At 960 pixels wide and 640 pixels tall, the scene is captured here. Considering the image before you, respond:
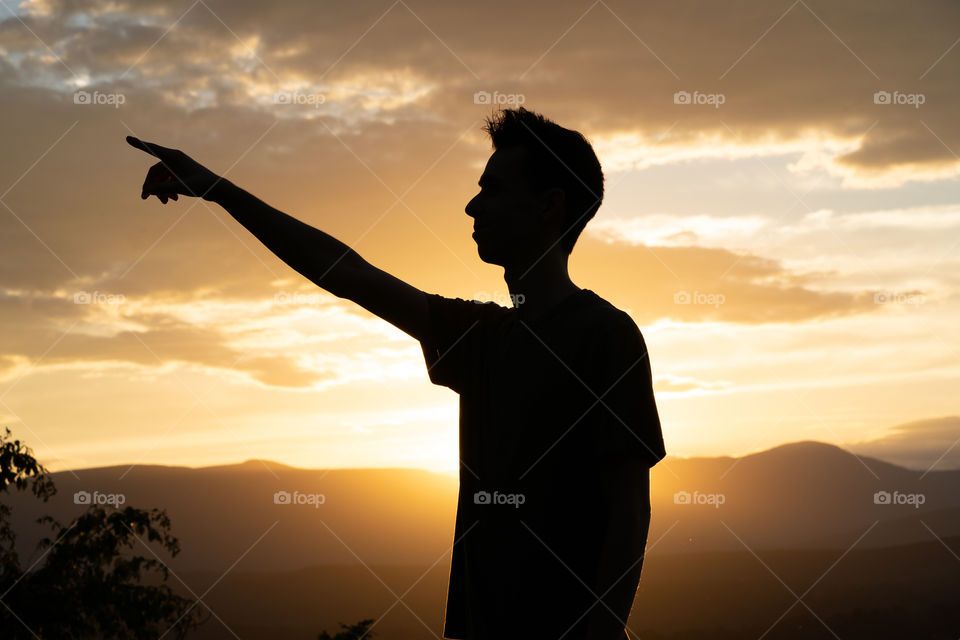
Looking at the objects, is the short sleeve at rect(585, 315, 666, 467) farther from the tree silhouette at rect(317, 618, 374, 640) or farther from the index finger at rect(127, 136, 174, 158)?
the tree silhouette at rect(317, 618, 374, 640)

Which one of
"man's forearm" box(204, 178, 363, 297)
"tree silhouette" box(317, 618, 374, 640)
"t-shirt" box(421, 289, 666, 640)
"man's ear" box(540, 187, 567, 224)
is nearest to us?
"t-shirt" box(421, 289, 666, 640)

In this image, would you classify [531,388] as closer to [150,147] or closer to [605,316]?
[605,316]

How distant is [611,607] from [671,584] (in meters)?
56.6

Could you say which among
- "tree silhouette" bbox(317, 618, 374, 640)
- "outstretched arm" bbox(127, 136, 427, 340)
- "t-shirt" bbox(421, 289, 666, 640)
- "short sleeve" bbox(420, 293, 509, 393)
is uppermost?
"outstretched arm" bbox(127, 136, 427, 340)

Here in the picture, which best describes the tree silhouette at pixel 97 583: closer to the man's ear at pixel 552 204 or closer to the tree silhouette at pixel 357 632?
the tree silhouette at pixel 357 632

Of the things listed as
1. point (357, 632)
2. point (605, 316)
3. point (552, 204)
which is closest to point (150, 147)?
point (552, 204)

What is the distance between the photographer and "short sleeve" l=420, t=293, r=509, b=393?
2088 mm

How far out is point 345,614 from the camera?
60.6 m

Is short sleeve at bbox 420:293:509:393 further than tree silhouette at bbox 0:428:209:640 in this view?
No

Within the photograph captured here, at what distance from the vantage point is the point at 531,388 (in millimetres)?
1938

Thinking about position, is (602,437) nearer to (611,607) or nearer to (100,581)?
(611,607)

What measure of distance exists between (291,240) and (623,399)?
93 cm

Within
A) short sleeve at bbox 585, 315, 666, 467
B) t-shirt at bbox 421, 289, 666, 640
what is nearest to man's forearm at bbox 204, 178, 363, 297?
t-shirt at bbox 421, 289, 666, 640

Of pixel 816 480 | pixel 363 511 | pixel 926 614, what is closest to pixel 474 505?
pixel 363 511
